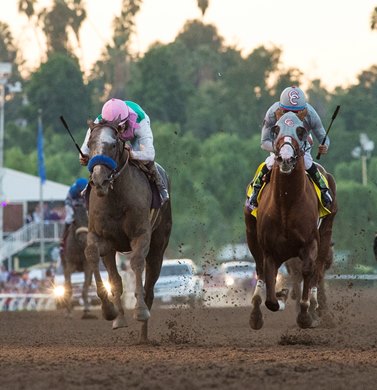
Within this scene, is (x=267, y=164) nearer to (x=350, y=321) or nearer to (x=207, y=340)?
(x=207, y=340)

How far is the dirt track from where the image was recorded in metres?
10.6

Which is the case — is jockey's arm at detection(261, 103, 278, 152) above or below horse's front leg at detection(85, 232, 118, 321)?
above

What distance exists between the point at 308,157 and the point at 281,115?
54 centimetres

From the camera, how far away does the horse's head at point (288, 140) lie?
14086mm

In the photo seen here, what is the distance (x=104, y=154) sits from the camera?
46.7 feet

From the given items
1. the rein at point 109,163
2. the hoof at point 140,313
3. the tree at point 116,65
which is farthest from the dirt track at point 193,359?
the tree at point 116,65

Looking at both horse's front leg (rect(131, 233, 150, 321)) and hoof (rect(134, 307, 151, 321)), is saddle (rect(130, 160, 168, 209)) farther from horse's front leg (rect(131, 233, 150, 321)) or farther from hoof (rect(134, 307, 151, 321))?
hoof (rect(134, 307, 151, 321))

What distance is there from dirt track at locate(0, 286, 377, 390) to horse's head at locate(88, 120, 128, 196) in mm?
1623

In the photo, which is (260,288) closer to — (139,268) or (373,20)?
Answer: (139,268)

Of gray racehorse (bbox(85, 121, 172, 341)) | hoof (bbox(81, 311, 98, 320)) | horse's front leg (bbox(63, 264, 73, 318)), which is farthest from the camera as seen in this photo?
horse's front leg (bbox(63, 264, 73, 318))

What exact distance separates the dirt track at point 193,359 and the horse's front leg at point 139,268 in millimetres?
358

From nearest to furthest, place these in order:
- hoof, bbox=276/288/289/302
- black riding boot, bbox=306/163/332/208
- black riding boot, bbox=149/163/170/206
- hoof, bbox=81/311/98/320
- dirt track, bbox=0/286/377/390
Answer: dirt track, bbox=0/286/377/390 < black riding boot, bbox=149/163/170/206 < black riding boot, bbox=306/163/332/208 < hoof, bbox=276/288/289/302 < hoof, bbox=81/311/98/320

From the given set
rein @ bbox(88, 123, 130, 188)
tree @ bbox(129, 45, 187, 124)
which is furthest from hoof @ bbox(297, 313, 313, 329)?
tree @ bbox(129, 45, 187, 124)

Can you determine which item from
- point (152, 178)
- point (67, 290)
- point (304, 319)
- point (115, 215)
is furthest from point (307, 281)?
point (67, 290)
